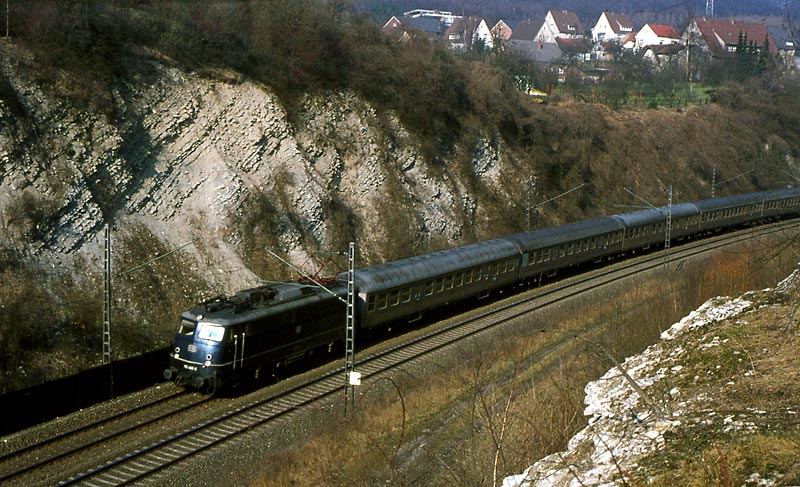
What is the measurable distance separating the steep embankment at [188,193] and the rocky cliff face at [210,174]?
2.6 inches

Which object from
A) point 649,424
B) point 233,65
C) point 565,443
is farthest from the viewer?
point 233,65

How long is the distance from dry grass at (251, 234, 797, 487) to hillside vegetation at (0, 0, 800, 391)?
11242 mm

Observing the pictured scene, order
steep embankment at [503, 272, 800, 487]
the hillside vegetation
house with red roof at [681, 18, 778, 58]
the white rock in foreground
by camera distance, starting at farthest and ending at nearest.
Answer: house with red roof at [681, 18, 778, 58] < the hillside vegetation < the white rock in foreground < steep embankment at [503, 272, 800, 487]

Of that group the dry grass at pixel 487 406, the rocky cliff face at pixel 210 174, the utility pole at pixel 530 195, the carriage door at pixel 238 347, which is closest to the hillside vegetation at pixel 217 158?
the rocky cliff face at pixel 210 174

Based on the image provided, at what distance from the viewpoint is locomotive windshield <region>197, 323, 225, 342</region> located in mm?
20484

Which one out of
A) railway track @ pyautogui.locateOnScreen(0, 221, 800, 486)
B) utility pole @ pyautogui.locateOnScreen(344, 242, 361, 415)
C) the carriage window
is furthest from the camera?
the carriage window

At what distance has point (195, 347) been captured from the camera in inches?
825

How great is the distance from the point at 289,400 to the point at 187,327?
11.7 feet

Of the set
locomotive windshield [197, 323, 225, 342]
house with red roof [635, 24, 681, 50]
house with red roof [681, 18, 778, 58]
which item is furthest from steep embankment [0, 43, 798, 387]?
house with red roof [635, 24, 681, 50]

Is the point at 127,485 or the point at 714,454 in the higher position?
the point at 714,454

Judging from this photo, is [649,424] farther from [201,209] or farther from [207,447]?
[201,209]

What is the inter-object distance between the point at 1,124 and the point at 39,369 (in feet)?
34.5

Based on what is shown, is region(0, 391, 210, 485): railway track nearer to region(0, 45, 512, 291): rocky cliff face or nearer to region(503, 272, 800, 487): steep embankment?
region(0, 45, 512, 291): rocky cliff face

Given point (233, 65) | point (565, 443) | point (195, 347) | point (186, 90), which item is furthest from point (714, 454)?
point (233, 65)
